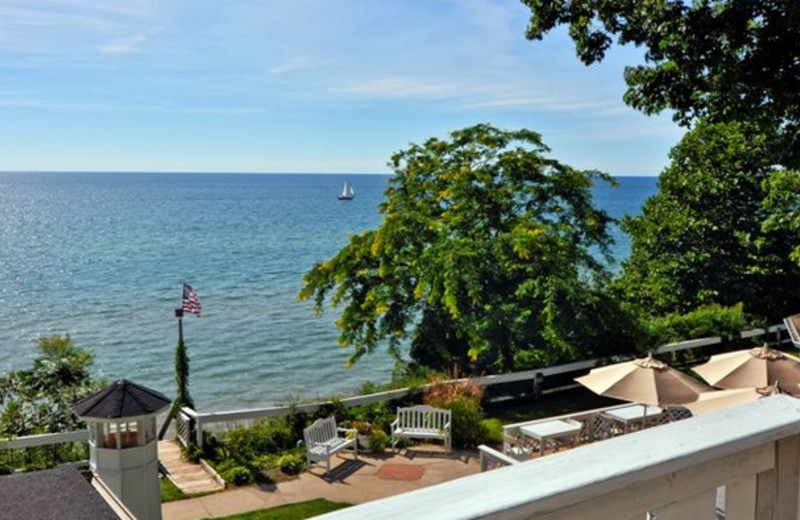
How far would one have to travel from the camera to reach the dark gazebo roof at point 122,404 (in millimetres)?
8039

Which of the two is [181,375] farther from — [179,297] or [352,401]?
[179,297]

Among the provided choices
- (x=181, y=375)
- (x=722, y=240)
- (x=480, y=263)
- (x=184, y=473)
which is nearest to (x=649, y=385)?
(x=480, y=263)

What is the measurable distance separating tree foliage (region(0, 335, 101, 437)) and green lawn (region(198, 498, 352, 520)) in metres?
5.28

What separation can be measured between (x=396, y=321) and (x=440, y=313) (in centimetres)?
126

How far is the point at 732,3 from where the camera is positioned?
31.1ft

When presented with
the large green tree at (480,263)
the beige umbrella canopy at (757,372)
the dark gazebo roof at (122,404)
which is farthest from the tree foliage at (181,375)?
the beige umbrella canopy at (757,372)

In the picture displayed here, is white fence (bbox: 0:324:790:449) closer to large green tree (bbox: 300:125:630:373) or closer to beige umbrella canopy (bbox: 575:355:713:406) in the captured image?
large green tree (bbox: 300:125:630:373)

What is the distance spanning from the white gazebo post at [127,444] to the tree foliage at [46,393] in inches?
262

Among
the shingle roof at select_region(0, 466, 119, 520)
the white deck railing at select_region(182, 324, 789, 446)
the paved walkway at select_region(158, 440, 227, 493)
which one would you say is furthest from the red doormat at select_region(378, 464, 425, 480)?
the shingle roof at select_region(0, 466, 119, 520)

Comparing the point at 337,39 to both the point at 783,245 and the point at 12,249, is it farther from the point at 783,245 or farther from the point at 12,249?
the point at 12,249

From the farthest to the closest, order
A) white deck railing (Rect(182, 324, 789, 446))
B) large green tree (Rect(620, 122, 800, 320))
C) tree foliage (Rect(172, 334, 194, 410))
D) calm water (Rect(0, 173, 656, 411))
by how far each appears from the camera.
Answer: calm water (Rect(0, 173, 656, 411)) → large green tree (Rect(620, 122, 800, 320)) → tree foliage (Rect(172, 334, 194, 410)) → white deck railing (Rect(182, 324, 789, 446))

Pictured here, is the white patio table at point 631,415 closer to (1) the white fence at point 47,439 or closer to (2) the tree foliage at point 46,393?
(1) the white fence at point 47,439

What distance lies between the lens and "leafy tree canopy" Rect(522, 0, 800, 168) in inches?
371

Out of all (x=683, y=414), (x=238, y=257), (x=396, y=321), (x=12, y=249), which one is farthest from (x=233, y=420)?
(x=12, y=249)
